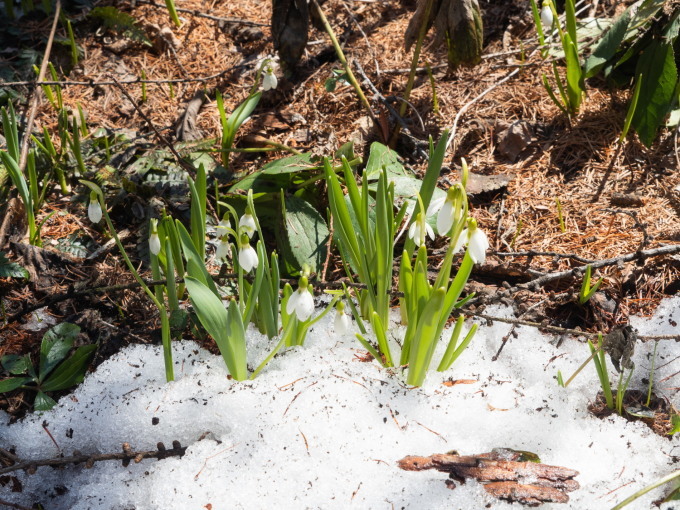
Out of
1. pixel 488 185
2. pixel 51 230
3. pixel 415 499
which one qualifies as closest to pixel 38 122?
pixel 51 230

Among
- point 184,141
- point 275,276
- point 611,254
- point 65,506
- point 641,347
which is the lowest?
point 65,506

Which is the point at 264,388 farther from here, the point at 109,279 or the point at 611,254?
A: the point at 611,254

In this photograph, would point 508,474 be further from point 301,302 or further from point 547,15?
point 547,15

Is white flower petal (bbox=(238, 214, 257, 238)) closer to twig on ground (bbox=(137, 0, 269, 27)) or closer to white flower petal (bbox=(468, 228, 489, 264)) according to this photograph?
white flower petal (bbox=(468, 228, 489, 264))

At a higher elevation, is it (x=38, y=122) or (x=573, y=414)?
(x=38, y=122)

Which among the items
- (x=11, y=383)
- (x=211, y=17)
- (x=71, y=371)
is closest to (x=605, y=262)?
(x=71, y=371)

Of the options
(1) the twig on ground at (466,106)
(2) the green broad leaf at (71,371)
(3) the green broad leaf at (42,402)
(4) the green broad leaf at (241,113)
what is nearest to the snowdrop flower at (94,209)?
(2) the green broad leaf at (71,371)

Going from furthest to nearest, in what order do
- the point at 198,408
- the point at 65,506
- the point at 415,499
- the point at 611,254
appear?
the point at 611,254 < the point at 198,408 < the point at 65,506 < the point at 415,499
